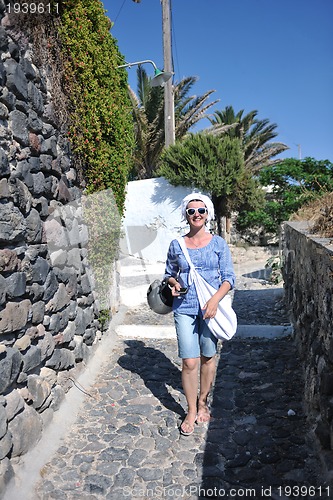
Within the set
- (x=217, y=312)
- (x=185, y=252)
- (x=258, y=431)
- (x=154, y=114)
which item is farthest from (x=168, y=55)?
(x=258, y=431)

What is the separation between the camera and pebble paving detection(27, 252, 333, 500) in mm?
2467

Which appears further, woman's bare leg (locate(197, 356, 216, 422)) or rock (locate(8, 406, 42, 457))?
woman's bare leg (locate(197, 356, 216, 422))

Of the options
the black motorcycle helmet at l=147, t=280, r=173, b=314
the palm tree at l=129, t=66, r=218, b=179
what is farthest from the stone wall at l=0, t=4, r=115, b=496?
the palm tree at l=129, t=66, r=218, b=179

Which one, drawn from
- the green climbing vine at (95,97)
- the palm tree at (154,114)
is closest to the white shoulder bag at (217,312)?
the green climbing vine at (95,97)

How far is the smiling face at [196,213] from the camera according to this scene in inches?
118

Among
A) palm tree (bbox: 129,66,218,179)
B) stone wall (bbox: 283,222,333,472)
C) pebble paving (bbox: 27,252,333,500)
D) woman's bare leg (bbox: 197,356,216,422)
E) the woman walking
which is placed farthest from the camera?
palm tree (bbox: 129,66,218,179)

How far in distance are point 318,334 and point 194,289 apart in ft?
3.39

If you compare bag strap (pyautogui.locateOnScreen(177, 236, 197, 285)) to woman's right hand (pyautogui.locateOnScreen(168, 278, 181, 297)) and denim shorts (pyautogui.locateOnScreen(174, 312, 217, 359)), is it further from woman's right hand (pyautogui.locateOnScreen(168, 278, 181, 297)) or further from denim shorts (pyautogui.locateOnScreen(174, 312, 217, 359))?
denim shorts (pyautogui.locateOnScreen(174, 312, 217, 359))

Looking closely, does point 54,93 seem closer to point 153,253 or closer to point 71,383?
point 71,383

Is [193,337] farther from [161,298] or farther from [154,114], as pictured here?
[154,114]

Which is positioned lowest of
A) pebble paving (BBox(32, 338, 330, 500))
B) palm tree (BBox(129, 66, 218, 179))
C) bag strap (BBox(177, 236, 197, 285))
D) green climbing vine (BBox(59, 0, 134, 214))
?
pebble paving (BBox(32, 338, 330, 500))

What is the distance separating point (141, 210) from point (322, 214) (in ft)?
27.1

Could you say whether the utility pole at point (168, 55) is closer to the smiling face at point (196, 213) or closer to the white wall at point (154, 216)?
the white wall at point (154, 216)

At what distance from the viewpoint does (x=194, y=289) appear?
3.01 meters
